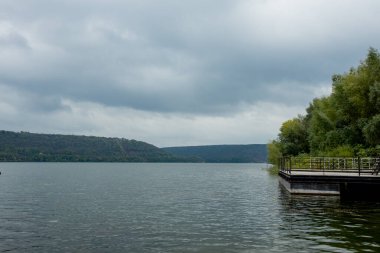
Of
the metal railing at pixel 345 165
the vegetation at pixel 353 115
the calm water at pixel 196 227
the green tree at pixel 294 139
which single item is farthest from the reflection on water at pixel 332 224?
the green tree at pixel 294 139

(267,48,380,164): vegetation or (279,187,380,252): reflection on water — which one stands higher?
(267,48,380,164): vegetation

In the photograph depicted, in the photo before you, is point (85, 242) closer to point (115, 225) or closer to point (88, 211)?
point (115, 225)

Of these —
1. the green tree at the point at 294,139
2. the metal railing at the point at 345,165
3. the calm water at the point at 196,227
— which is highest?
the green tree at the point at 294,139

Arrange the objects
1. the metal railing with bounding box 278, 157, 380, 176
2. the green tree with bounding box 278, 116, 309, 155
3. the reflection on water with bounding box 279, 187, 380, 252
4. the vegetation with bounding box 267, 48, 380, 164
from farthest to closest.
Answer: the green tree with bounding box 278, 116, 309, 155 < the vegetation with bounding box 267, 48, 380, 164 < the metal railing with bounding box 278, 157, 380, 176 < the reflection on water with bounding box 279, 187, 380, 252

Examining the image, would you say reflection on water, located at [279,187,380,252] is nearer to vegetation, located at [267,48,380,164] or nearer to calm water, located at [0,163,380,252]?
calm water, located at [0,163,380,252]

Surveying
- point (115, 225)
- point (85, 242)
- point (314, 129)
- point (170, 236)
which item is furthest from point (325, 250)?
point (314, 129)

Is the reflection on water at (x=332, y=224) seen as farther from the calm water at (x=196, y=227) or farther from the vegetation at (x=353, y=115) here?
the vegetation at (x=353, y=115)

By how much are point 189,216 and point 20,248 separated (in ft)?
40.7

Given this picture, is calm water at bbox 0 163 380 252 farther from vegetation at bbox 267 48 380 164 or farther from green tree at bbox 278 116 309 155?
green tree at bbox 278 116 309 155

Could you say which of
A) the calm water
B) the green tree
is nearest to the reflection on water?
the calm water

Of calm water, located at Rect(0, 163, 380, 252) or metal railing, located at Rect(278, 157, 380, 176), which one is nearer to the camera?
calm water, located at Rect(0, 163, 380, 252)

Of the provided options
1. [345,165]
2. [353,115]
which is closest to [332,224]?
[345,165]

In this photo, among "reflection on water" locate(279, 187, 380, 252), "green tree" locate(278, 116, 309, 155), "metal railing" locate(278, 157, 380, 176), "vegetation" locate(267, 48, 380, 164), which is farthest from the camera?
"green tree" locate(278, 116, 309, 155)

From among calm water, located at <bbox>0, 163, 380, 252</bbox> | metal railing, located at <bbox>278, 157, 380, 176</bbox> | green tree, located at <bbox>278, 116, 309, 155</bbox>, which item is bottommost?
calm water, located at <bbox>0, 163, 380, 252</bbox>
